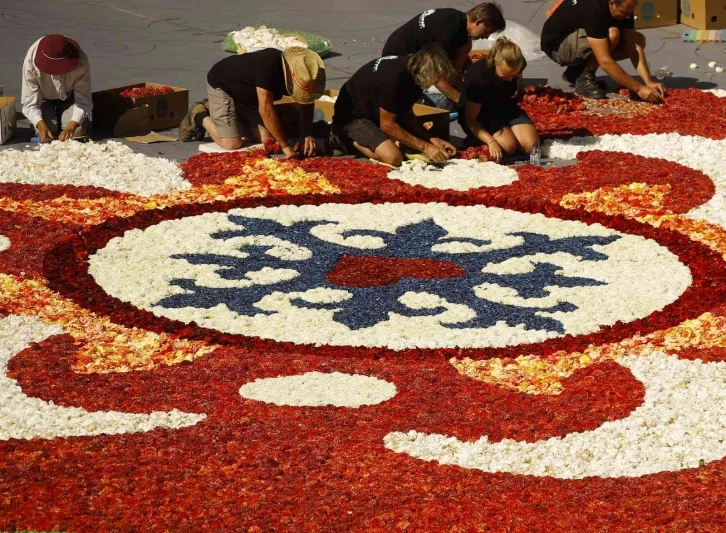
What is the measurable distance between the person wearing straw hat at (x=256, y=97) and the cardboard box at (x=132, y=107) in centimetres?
51

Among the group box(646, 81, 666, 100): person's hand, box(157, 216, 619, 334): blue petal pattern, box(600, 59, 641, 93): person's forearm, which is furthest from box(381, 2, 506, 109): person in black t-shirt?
box(157, 216, 619, 334): blue petal pattern

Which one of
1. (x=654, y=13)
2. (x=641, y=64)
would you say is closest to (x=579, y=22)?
(x=641, y=64)

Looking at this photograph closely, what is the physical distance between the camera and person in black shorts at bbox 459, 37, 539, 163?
35.5ft

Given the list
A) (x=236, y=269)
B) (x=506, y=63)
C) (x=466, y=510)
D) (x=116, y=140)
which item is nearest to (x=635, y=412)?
(x=466, y=510)

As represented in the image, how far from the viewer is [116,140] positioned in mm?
11594

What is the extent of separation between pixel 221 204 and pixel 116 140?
2.46 meters

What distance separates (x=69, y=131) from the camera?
36.9 feet

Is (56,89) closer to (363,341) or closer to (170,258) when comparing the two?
(170,258)

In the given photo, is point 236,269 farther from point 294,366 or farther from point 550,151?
point 550,151

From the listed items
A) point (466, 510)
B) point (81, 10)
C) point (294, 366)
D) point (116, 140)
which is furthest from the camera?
point (81, 10)

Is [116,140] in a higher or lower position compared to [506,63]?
lower

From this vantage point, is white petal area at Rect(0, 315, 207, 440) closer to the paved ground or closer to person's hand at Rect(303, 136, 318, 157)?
person's hand at Rect(303, 136, 318, 157)

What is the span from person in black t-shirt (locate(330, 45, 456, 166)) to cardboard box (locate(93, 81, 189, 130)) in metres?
1.99

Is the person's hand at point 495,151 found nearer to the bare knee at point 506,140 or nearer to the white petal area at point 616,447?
the bare knee at point 506,140
